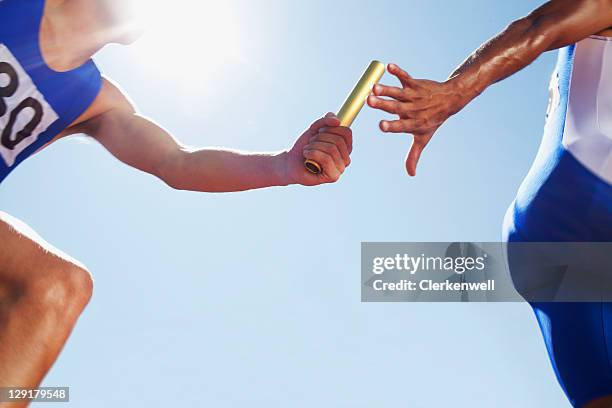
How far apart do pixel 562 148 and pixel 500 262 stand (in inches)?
31.3

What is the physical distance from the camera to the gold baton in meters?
2.60

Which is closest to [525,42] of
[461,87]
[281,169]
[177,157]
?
[461,87]

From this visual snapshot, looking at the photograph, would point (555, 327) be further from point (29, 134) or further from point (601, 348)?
point (29, 134)

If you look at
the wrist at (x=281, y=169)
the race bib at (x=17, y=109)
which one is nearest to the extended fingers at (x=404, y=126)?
the wrist at (x=281, y=169)

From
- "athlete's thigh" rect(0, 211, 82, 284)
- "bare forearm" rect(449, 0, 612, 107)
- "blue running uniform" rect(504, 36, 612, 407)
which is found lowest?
"athlete's thigh" rect(0, 211, 82, 284)

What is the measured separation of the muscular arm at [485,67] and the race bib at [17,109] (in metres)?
1.52

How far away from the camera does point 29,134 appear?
Result: 9.76ft

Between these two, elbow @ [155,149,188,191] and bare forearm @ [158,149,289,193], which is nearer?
bare forearm @ [158,149,289,193]

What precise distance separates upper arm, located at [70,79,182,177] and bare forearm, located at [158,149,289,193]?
8 centimetres

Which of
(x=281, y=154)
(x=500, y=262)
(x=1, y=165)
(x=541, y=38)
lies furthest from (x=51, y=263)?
(x=500, y=262)

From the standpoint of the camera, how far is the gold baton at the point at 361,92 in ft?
8.54

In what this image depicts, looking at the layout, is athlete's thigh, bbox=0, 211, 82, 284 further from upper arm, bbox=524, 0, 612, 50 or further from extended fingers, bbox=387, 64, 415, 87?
upper arm, bbox=524, 0, 612, 50

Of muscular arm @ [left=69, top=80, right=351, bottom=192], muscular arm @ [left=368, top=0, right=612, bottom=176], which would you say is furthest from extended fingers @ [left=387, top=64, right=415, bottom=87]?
muscular arm @ [left=69, top=80, right=351, bottom=192]

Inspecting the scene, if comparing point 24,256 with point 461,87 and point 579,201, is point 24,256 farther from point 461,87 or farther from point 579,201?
point 579,201
